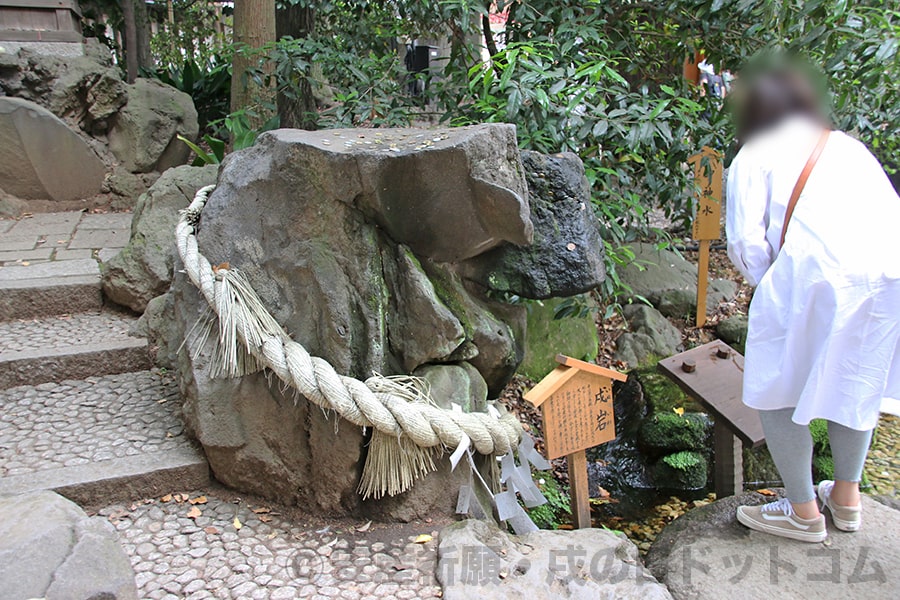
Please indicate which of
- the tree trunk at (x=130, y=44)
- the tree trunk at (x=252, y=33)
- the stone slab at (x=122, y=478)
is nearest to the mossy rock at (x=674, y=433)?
the stone slab at (x=122, y=478)

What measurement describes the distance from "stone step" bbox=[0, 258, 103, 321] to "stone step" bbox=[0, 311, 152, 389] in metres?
0.07

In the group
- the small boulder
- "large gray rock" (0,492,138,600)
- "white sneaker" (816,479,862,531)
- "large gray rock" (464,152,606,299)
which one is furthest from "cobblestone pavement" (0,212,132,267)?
the small boulder

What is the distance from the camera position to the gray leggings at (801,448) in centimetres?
216

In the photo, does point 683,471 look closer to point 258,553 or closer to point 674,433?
point 674,433

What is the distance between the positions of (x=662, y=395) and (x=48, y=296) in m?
3.66

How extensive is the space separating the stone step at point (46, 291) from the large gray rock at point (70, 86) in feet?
7.17

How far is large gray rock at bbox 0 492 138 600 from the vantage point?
1.63m

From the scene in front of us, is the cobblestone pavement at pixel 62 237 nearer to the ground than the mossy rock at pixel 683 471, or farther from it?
farther from it

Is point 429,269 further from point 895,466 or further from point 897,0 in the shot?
point 895,466

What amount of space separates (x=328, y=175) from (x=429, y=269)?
502 millimetres

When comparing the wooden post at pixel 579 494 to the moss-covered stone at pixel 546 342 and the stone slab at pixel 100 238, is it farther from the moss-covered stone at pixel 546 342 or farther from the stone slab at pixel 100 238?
the stone slab at pixel 100 238

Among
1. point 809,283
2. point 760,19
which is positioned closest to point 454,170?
point 809,283

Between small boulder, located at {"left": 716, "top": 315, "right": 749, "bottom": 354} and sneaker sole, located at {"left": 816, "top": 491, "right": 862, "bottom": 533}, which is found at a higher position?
sneaker sole, located at {"left": 816, "top": 491, "right": 862, "bottom": 533}

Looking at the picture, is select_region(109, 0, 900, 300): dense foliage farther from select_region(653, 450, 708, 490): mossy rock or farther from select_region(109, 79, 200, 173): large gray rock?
select_region(109, 79, 200, 173): large gray rock
